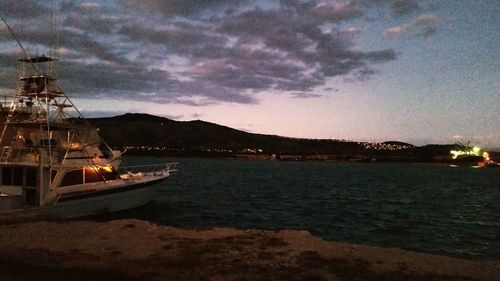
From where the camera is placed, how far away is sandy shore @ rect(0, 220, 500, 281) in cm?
1055

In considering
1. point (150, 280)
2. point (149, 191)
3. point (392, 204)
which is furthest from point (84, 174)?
point (392, 204)

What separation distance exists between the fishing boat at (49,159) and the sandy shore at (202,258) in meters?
9.96

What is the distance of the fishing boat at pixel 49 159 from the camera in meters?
24.9

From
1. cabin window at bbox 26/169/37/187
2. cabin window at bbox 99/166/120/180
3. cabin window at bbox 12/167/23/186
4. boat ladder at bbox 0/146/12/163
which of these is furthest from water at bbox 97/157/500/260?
boat ladder at bbox 0/146/12/163

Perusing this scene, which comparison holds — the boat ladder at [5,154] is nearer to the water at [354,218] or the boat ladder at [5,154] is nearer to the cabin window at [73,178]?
the cabin window at [73,178]

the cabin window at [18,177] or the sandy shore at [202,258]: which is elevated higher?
the cabin window at [18,177]

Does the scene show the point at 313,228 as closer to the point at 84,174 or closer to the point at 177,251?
the point at 84,174

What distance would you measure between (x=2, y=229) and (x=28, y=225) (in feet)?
3.32

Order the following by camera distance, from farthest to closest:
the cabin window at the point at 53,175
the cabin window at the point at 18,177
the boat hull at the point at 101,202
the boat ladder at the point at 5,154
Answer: the boat ladder at the point at 5,154
the cabin window at the point at 53,175
the cabin window at the point at 18,177
the boat hull at the point at 101,202

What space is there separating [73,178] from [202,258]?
17.9 meters

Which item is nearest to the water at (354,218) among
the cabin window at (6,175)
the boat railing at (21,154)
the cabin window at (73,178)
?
the cabin window at (73,178)

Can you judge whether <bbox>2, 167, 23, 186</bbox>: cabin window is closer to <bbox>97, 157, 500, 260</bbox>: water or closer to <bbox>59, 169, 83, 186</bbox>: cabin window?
<bbox>59, 169, 83, 186</bbox>: cabin window

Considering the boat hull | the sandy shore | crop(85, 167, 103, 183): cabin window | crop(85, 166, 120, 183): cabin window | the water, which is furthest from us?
crop(85, 166, 120, 183): cabin window

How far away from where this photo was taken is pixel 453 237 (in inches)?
1076
